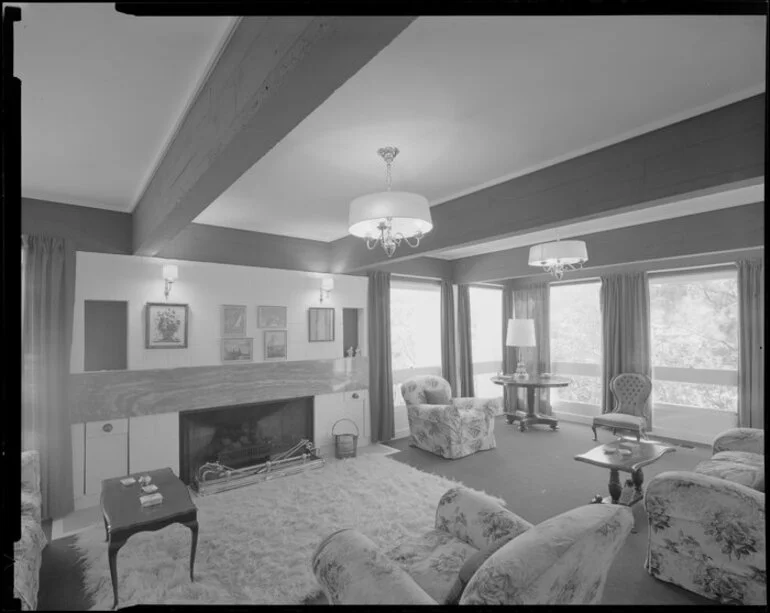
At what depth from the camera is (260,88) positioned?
49.6 inches

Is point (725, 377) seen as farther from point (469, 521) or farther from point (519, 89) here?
point (519, 89)

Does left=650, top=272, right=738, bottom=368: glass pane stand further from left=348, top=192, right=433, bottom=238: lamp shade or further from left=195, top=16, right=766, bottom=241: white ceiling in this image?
left=348, top=192, right=433, bottom=238: lamp shade

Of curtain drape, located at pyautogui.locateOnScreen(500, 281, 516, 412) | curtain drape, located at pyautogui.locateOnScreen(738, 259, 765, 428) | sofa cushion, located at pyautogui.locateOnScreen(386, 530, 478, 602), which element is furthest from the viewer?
curtain drape, located at pyautogui.locateOnScreen(500, 281, 516, 412)

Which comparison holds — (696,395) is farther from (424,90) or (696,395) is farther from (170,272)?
(170,272)

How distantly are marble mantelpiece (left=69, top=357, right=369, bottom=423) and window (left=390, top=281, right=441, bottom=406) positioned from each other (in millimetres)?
842

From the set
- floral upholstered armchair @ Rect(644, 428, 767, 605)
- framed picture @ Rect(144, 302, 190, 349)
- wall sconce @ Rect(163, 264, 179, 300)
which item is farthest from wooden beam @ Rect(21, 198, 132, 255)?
floral upholstered armchair @ Rect(644, 428, 767, 605)

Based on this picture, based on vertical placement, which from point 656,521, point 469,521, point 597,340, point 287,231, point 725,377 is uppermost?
point 287,231

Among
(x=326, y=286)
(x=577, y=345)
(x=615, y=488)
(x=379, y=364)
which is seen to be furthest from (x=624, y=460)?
(x=326, y=286)

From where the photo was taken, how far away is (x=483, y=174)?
2.91 metres

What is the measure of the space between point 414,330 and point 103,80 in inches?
201

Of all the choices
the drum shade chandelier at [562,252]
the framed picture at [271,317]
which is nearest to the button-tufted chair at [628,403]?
the drum shade chandelier at [562,252]

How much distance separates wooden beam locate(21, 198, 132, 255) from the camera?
3.45 metres

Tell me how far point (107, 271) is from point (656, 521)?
15.1 feet

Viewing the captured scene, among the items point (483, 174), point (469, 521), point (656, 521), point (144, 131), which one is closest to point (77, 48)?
point (144, 131)
